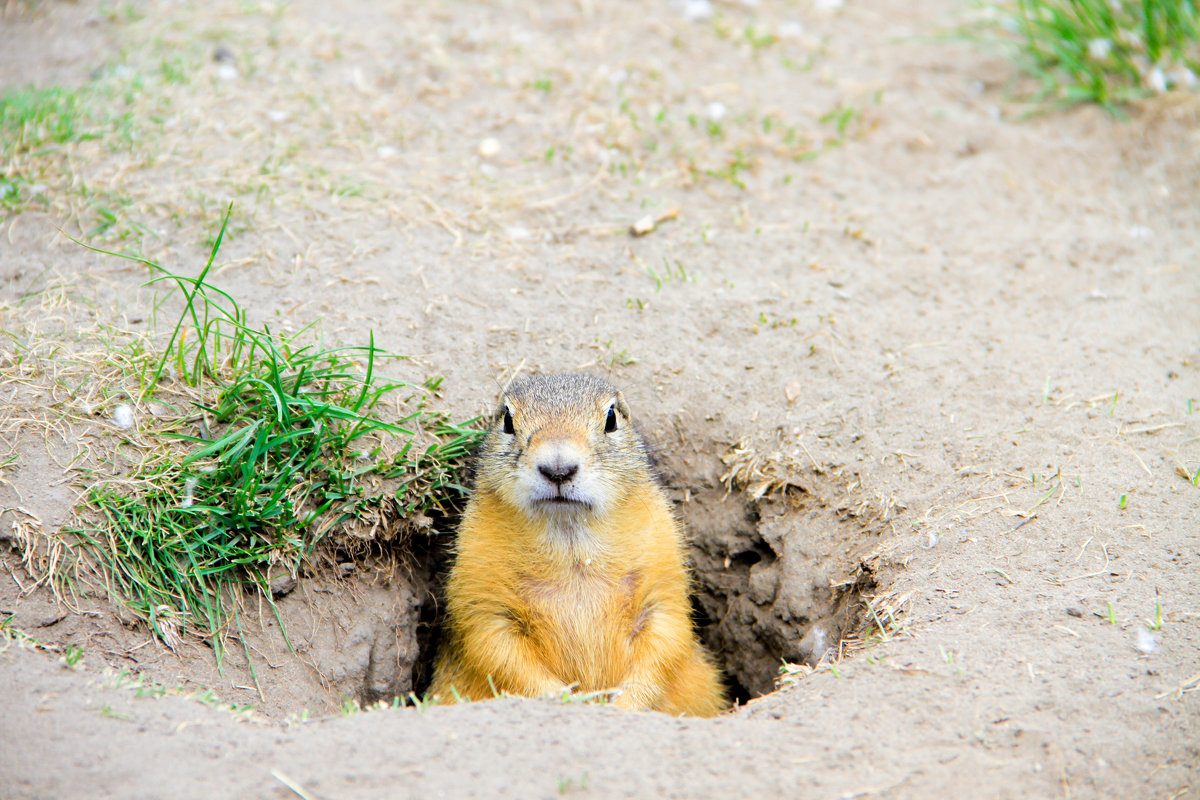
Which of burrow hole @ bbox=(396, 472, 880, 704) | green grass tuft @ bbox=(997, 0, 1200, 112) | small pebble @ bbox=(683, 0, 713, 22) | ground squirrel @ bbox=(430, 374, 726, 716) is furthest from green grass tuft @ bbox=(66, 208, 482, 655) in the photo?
green grass tuft @ bbox=(997, 0, 1200, 112)

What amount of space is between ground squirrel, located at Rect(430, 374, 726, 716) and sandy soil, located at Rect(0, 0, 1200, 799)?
0.64 metres

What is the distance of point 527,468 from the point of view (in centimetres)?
456

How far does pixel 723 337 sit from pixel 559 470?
76.5 inches

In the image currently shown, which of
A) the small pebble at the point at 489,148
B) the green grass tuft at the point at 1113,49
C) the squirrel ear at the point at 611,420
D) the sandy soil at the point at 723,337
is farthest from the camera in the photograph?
the green grass tuft at the point at 1113,49

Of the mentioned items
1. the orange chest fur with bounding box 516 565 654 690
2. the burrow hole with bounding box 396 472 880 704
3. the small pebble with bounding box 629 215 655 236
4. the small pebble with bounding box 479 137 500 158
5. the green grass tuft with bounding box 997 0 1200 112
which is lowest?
the burrow hole with bounding box 396 472 880 704

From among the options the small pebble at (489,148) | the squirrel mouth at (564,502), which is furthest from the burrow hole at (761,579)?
the small pebble at (489,148)

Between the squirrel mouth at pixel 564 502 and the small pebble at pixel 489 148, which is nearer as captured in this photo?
the squirrel mouth at pixel 564 502

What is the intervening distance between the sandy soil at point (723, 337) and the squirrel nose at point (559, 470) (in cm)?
111

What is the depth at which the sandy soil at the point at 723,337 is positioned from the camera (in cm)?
337

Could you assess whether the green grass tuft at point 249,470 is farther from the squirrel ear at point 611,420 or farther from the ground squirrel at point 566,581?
the squirrel ear at point 611,420

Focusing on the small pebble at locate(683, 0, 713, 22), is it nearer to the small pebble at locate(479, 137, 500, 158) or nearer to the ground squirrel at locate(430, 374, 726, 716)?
the small pebble at locate(479, 137, 500, 158)

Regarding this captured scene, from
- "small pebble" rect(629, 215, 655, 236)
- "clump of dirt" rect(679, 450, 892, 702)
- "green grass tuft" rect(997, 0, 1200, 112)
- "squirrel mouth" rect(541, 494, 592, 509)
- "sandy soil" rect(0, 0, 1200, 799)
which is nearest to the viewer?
"sandy soil" rect(0, 0, 1200, 799)

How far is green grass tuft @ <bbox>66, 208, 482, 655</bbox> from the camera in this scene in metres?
4.38

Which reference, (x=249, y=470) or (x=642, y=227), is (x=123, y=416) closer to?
(x=249, y=470)
